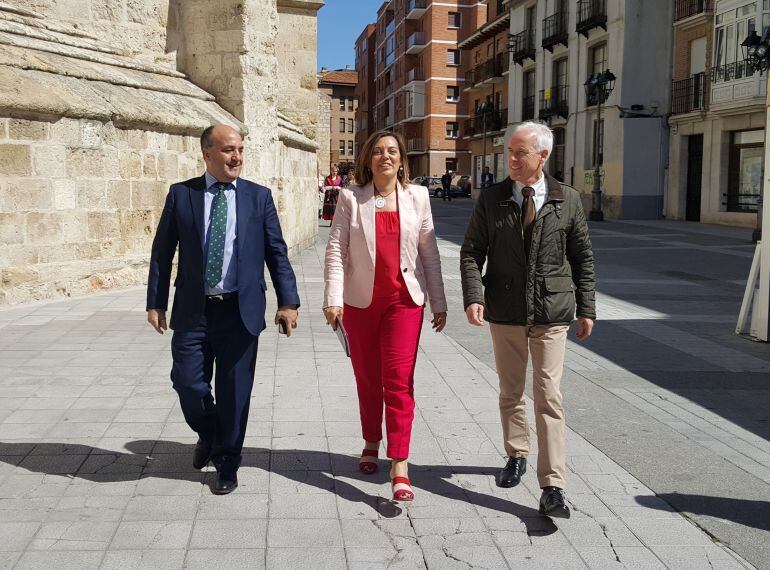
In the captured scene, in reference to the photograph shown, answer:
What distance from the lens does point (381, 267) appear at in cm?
409

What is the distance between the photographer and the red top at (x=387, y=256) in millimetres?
4082

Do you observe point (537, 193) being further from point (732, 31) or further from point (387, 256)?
point (732, 31)

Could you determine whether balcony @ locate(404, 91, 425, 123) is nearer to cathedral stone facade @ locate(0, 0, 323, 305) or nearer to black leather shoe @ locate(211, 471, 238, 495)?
cathedral stone facade @ locate(0, 0, 323, 305)

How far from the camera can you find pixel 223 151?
3.95 metres

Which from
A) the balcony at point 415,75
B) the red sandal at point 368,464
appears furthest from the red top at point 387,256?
the balcony at point 415,75

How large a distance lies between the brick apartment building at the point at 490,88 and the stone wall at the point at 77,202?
35.5 m

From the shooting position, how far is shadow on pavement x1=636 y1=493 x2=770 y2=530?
374 centimetres

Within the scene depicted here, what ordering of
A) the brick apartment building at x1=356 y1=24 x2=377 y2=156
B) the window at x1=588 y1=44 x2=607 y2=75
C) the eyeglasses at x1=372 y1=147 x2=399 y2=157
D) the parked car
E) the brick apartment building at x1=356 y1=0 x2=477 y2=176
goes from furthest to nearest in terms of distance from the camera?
the brick apartment building at x1=356 y1=24 x2=377 y2=156 < the brick apartment building at x1=356 y1=0 x2=477 y2=176 < the parked car < the window at x1=588 y1=44 x2=607 y2=75 < the eyeglasses at x1=372 y1=147 x2=399 y2=157

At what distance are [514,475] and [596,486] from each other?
39 centimetres

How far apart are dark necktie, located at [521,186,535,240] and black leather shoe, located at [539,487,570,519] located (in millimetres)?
1061

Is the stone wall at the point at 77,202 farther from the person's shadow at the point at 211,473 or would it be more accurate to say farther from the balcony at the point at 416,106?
the balcony at the point at 416,106

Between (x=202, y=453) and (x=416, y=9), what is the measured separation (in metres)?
69.4

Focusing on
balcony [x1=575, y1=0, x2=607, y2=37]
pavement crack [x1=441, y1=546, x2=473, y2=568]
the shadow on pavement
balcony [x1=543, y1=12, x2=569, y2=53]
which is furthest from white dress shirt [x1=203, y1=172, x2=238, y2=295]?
balcony [x1=543, y1=12, x2=569, y2=53]

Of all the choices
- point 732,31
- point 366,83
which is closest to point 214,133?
point 732,31
